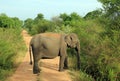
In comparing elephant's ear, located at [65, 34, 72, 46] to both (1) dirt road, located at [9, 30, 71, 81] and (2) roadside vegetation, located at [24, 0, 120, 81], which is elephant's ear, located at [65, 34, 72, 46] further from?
(1) dirt road, located at [9, 30, 71, 81]

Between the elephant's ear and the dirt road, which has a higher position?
the elephant's ear

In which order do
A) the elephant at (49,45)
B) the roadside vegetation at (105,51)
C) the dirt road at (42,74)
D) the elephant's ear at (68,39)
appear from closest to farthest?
the roadside vegetation at (105,51)
the dirt road at (42,74)
the elephant at (49,45)
the elephant's ear at (68,39)

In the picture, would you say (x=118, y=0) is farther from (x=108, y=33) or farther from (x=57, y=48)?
(x=57, y=48)

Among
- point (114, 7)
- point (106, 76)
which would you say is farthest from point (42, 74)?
point (114, 7)

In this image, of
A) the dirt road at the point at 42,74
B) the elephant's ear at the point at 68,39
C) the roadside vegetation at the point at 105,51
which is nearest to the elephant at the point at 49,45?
the elephant's ear at the point at 68,39

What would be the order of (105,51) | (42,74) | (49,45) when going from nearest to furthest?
(105,51) → (42,74) → (49,45)

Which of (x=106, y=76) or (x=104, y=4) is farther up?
(x=104, y=4)

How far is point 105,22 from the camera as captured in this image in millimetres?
10211

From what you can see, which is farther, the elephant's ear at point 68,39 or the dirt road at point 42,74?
the elephant's ear at point 68,39

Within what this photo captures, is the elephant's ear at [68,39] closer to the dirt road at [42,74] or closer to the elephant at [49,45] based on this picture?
the elephant at [49,45]

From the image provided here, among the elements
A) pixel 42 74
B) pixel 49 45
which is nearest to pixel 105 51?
pixel 49 45

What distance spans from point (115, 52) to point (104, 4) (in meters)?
1.83

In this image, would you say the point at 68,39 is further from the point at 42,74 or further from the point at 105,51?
the point at 105,51

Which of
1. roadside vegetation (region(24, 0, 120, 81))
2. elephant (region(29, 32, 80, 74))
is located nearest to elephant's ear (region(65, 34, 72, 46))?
elephant (region(29, 32, 80, 74))
